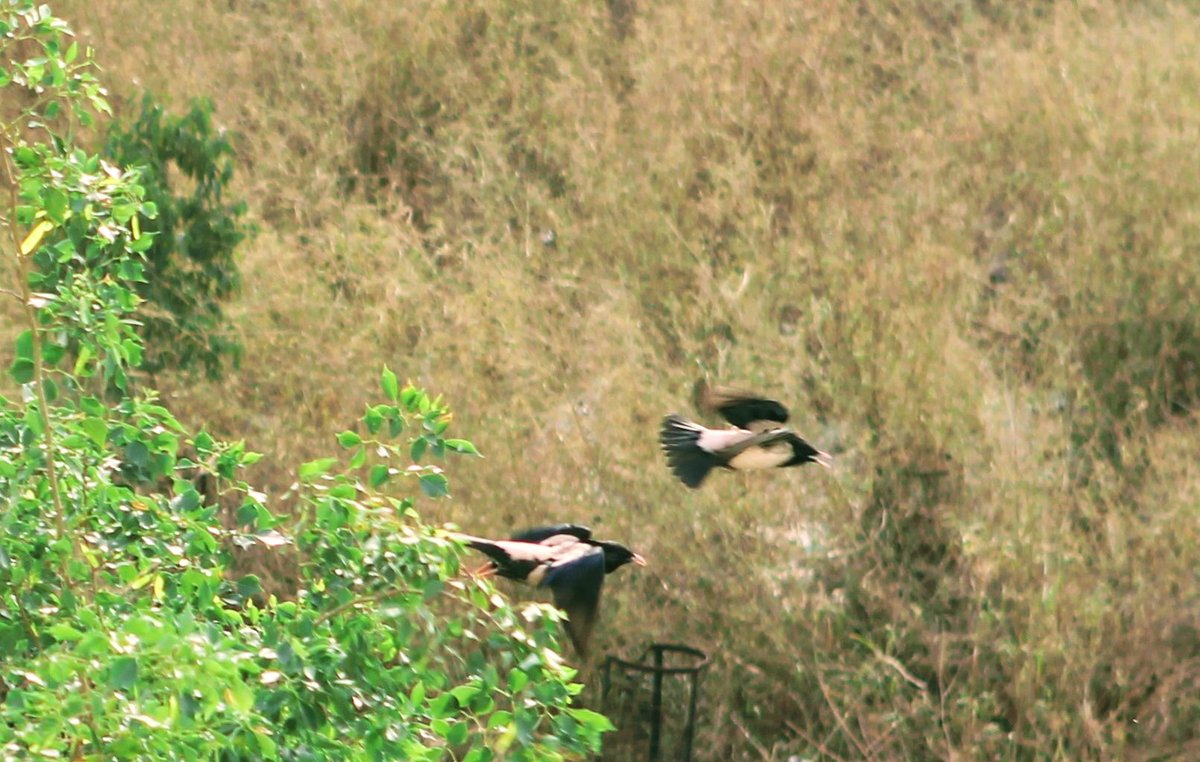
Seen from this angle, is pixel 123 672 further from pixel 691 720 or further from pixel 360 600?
pixel 691 720

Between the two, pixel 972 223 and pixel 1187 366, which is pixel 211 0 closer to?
pixel 972 223

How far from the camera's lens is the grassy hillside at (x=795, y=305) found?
3.90 m

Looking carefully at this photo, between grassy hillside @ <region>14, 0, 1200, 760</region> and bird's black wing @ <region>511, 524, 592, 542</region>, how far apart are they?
90 centimetres

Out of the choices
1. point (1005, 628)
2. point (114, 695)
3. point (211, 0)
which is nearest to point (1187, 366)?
point (1005, 628)

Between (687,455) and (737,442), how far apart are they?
0.20 metres

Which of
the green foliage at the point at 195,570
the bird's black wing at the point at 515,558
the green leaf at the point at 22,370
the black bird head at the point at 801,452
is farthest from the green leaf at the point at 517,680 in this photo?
the black bird head at the point at 801,452

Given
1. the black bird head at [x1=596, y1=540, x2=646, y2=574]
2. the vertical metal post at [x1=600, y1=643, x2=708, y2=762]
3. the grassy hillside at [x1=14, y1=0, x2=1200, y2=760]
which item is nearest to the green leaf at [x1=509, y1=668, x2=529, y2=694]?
the black bird head at [x1=596, y1=540, x2=646, y2=574]

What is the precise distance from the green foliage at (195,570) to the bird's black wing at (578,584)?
2.23 feet

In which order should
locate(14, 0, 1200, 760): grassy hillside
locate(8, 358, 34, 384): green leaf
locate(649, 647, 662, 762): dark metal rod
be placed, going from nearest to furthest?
locate(8, 358, 34, 384): green leaf, locate(649, 647, 662, 762): dark metal rod, locate(14, 0, 1200, 760): grassy hillside

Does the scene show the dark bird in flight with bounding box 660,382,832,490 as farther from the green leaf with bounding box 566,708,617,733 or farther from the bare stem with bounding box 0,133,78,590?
the bare stem with bounding box 0,133,78,590

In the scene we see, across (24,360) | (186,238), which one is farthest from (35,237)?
(186,238)

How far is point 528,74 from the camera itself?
6.84 m

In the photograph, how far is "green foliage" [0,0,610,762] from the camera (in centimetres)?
187

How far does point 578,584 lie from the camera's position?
2895mm
